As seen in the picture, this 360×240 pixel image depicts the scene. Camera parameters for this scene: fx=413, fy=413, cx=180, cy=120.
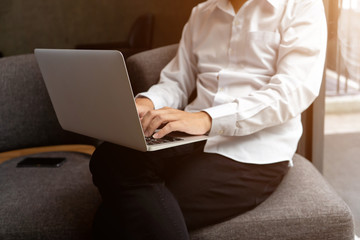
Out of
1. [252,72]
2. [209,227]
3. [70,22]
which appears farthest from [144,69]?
[70,22]

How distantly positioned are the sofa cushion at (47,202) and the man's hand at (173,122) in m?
0.42

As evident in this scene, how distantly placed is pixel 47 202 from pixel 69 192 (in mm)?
88

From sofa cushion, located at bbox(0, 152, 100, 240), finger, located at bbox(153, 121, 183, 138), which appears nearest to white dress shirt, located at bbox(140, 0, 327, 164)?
finger, located at bbox(153, 121, 183, 138)

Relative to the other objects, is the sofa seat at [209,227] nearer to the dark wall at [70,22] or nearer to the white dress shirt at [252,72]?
the white dress shirt at [252,72]

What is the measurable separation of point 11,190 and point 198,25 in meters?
0.87

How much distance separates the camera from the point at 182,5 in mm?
4441

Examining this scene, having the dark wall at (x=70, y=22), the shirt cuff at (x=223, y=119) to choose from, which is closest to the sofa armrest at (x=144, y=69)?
the shirt cuff at (x=223, y=119)

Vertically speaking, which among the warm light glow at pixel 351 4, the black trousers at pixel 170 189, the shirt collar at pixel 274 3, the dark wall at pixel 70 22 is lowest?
the dark wall at pixel 70 22

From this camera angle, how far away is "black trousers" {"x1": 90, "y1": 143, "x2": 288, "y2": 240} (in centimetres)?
100

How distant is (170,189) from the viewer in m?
1.15

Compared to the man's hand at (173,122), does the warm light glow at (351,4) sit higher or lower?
higher

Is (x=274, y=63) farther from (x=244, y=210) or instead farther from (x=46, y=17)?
(x=46, y=17)

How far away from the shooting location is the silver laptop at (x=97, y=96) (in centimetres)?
92

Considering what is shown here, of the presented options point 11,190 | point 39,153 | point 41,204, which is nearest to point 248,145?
point 41,204
